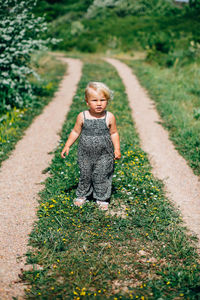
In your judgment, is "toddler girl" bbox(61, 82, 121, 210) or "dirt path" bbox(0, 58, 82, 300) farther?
"toddler girl" bbox(61, 82, 121, 210)

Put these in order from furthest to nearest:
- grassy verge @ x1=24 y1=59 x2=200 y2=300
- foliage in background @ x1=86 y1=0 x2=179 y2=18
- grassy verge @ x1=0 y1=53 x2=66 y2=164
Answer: foliage in background @ x1=86 y1=0 x2=179 y2=18 → grassy verge @ x1=0 y1=53 x2=66 y2=164 → grassy verge @ x1=24 y1=59 x2=200 y2=300

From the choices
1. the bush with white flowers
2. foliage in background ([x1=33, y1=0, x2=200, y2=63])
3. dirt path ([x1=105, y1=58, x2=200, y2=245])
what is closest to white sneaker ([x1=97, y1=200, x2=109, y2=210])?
dirt path ([x1=105, y1=58, x2=200, y2=245])

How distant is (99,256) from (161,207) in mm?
1342

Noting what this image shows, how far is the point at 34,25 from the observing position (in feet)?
30.0

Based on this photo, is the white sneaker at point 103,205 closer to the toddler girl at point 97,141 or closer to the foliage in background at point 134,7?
the toddler girl at point 97,141

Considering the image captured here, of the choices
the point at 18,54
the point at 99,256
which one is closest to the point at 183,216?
the point at 99,256

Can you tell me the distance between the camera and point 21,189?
4.83 metres

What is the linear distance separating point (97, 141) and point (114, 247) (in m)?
1.26

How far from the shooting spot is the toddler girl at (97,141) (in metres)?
3.66

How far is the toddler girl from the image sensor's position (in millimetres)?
3656

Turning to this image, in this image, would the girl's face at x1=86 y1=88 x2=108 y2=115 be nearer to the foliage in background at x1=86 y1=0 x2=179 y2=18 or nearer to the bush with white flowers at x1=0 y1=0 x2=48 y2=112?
the bush with white flowers at x1=0 y1=0 x2=48 y2=112

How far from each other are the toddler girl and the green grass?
93.5 inches

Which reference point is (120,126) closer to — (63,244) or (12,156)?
(12,156)

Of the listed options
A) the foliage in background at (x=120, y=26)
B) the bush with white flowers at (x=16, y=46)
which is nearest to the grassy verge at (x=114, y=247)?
the bush with white flowers at (x=16, y=46)
